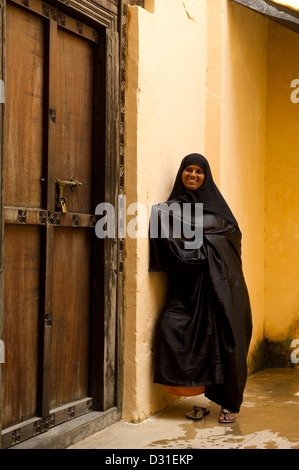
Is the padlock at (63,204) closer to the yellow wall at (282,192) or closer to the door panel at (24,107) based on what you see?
the door panel at (24,107)

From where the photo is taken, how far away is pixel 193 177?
4.25 metres

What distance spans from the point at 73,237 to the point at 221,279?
1.02m

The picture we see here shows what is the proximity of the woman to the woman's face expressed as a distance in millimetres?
156

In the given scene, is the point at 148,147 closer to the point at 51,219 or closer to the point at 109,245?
the point at 109,245

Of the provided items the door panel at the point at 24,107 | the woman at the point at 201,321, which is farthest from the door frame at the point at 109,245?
the door panel at the point at 24,107

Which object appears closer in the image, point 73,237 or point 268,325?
point 73,237

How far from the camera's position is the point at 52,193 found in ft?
10.9

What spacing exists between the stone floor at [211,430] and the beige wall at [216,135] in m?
0.17

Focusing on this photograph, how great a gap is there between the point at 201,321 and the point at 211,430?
662mm

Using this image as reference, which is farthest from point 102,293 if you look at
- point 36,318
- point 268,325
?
point 268,325

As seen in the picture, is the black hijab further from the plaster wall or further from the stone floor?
the stone floor

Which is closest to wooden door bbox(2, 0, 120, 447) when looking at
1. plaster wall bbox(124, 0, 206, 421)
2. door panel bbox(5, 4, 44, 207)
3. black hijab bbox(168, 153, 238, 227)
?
door panel bbox(5, 4, 44, 207)

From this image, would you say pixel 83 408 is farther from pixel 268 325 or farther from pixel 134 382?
pixel 268 325

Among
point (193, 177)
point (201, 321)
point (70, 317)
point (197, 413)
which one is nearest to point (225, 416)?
point (197, 413)
